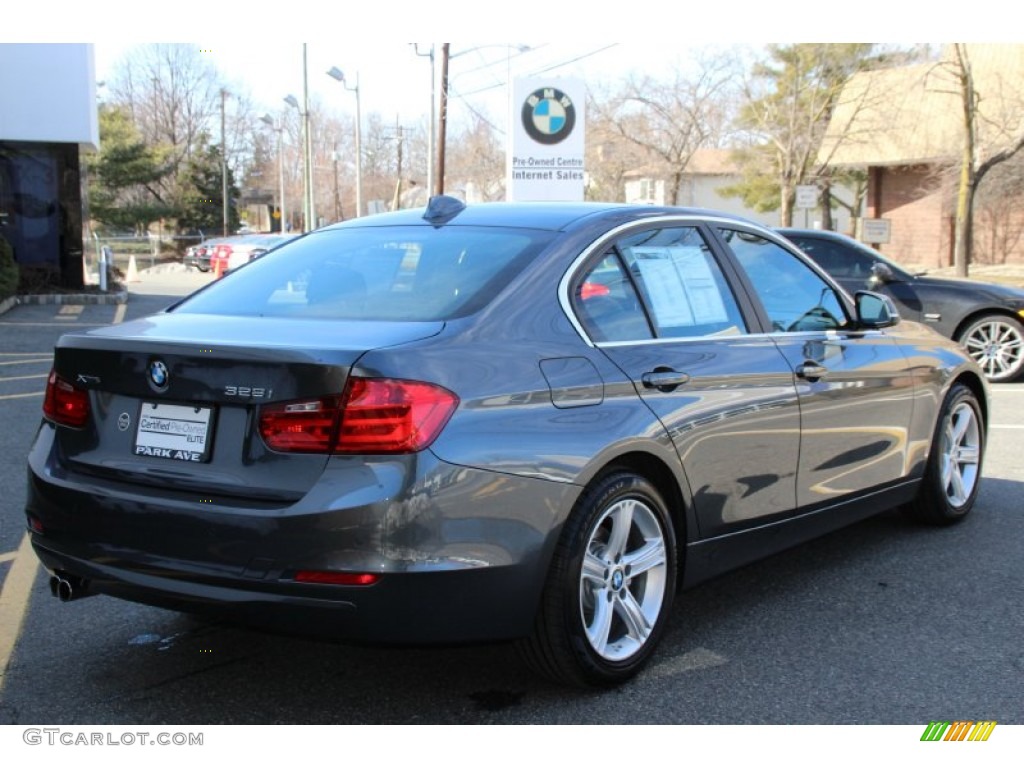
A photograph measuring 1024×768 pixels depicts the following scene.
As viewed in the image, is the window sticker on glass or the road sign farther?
the road sign

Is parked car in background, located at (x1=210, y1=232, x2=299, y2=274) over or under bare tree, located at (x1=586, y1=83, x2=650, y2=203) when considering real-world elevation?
under

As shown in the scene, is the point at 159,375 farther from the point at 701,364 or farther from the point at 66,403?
the point at 701,364

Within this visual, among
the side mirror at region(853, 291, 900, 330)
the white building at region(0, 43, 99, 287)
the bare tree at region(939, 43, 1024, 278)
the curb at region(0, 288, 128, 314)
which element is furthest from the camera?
the bare tree at region(939, 43, 1024, 278)

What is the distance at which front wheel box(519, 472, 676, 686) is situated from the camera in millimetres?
3377

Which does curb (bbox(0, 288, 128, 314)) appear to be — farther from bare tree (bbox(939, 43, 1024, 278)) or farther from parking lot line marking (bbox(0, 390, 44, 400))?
bare tree (bbox(939, 43, 1024, 278))

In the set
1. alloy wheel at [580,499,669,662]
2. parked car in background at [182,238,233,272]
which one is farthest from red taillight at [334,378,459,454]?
parked car in background at [182,238,233,272]

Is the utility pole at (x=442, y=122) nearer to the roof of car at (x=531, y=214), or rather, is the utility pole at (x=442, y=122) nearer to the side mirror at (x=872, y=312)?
the side mirror at (x=872, y=312)

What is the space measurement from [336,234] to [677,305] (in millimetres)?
1411

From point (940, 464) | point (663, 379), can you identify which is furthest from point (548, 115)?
point (663, 379)

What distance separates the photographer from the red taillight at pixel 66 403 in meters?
3.49

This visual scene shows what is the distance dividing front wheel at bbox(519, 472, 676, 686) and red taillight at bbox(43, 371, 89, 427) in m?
1.59

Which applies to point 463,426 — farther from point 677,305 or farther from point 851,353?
point 851,353

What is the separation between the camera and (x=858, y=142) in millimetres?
39562
